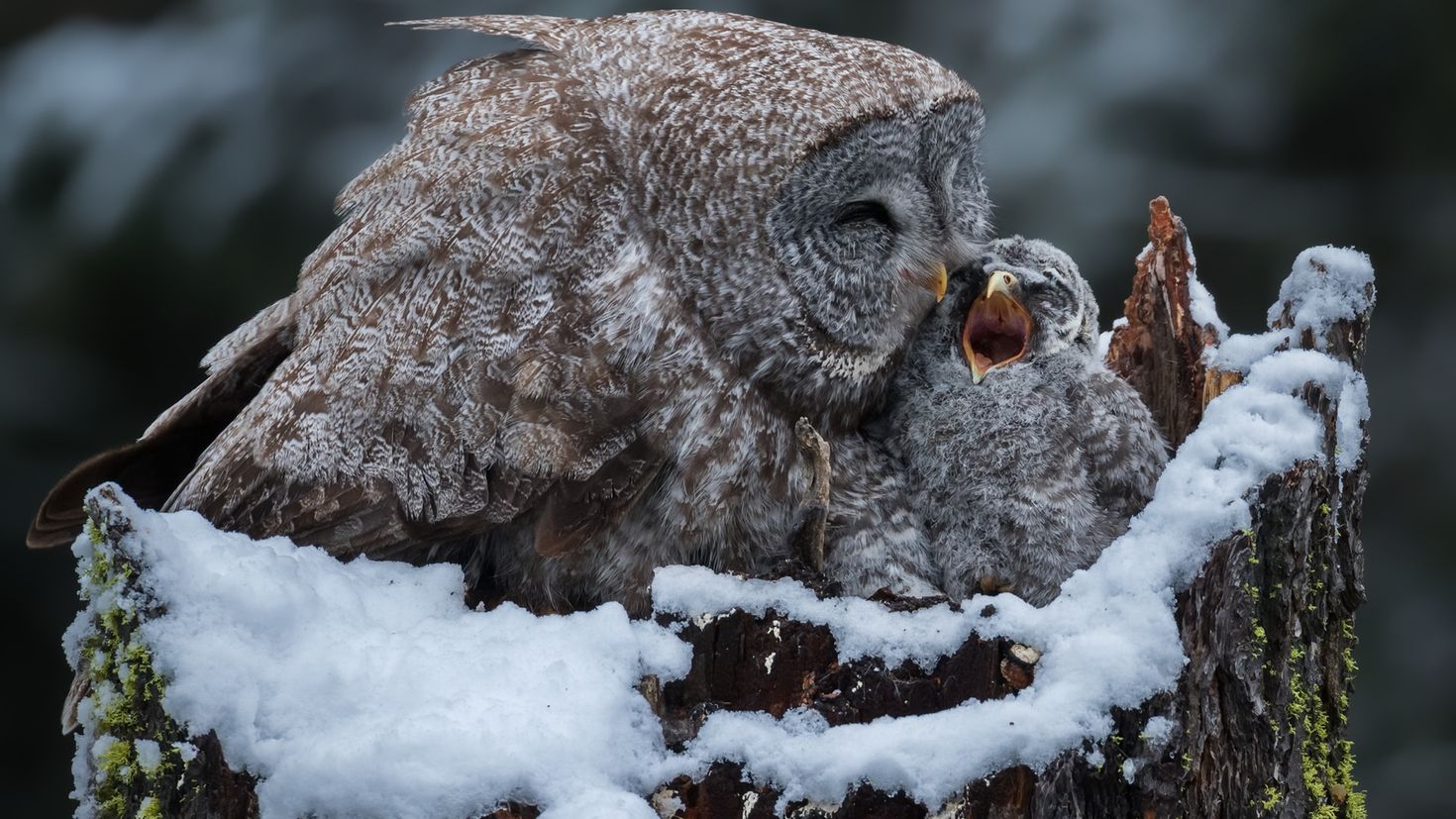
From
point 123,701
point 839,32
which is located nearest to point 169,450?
point 123,701

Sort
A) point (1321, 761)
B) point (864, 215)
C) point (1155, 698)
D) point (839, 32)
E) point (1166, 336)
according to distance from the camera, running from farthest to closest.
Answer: point (839, 32) → point (1166, 336) → point (864, 215) → point (1321, 761) → point (1155, 698)

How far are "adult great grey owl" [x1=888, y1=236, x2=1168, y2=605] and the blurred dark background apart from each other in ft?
4.00

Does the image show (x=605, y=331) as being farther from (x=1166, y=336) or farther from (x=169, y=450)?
(x=1166, y=336)

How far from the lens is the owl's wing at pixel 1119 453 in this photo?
2141 millimetres

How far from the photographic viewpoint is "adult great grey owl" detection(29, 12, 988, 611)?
76.2 inches

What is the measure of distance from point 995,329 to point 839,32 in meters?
1.49

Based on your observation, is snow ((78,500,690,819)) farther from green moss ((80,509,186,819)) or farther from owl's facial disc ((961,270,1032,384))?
owl's facial disc ((961,270,1032,384))

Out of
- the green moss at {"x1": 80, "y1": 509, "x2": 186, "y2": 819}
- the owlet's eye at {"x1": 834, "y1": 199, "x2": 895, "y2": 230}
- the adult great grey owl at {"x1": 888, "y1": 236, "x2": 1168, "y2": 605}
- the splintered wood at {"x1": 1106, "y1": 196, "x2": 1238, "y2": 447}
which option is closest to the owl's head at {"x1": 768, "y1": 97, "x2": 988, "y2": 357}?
the owlet's eye at {"x1": 834, "y1": 199, "x2": 895, "y2": 230}

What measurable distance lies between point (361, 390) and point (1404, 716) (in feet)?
9.57

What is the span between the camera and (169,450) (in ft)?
7.35

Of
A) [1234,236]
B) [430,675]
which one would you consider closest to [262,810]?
[430,675]

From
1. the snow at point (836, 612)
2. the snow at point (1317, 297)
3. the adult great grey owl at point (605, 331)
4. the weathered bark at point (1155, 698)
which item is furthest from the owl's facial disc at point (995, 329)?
the snow at point (836, 612)

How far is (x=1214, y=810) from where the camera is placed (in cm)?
172

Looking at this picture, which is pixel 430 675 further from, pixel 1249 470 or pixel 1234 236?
pixel 1234 236
